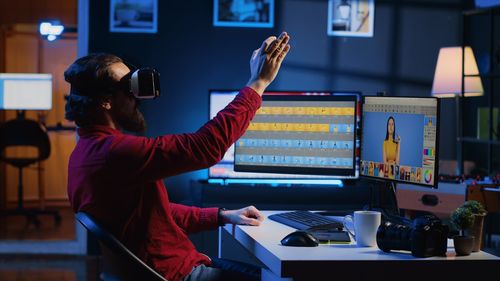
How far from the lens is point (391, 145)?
286cm

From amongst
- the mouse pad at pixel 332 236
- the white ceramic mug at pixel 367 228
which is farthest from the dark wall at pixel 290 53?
the white ceramic mug at pixel 367 228

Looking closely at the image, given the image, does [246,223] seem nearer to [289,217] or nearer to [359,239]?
[289,217]

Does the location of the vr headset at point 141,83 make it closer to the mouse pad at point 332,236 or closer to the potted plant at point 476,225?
the mouse pad at point 332,236

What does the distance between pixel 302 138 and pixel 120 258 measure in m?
1.34

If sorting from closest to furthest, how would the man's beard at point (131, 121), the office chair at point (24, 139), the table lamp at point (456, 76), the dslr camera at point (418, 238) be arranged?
the dslr camera at point (418, 238) → the man's beard at point (131, 121) → the table lamp at point (456, 76) → the office chair at point (24, 139)

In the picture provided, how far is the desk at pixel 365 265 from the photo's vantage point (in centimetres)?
201

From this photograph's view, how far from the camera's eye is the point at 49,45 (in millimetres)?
8453

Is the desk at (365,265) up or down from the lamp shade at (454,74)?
down

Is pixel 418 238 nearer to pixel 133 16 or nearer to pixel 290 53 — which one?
pixel 290 53

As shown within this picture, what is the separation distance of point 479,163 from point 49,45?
16.0 ft

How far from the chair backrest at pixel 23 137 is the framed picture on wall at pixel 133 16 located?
2.10 meters

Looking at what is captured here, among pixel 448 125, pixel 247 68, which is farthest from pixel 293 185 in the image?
pixel 448 125

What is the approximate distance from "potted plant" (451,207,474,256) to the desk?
0.02 m

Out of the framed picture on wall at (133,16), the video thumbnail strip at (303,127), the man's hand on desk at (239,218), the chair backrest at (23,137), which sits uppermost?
the framed picture on wall at (133,16)
